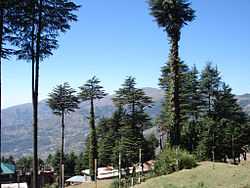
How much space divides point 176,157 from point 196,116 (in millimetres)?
35140

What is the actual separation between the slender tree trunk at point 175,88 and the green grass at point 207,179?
30.7 feet

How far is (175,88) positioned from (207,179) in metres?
13.5

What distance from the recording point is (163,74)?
2359 inches

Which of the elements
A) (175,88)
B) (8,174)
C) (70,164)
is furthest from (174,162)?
(70,164)

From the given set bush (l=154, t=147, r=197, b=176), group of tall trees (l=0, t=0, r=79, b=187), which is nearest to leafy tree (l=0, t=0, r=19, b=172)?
group of tall trees (l=0, t=0, r=79, b=187)

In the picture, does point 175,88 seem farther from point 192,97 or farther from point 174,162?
point 192,97

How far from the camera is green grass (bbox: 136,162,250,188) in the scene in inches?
725

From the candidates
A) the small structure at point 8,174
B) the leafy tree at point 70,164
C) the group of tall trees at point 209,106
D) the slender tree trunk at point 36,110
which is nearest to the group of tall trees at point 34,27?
the slender tree trunk at point 36,110

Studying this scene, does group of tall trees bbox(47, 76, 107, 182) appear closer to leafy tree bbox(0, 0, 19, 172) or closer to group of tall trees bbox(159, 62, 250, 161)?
group of tall trees bbox(159, 62, 250, 161)

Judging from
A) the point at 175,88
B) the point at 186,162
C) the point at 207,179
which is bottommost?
the point at 207,179

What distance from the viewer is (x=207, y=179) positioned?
19.9m

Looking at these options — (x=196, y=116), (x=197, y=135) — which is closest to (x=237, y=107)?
(x=196, y=116)

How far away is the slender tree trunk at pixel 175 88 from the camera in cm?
3219

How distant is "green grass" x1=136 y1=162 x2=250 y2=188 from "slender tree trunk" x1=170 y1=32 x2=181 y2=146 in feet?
30.7
